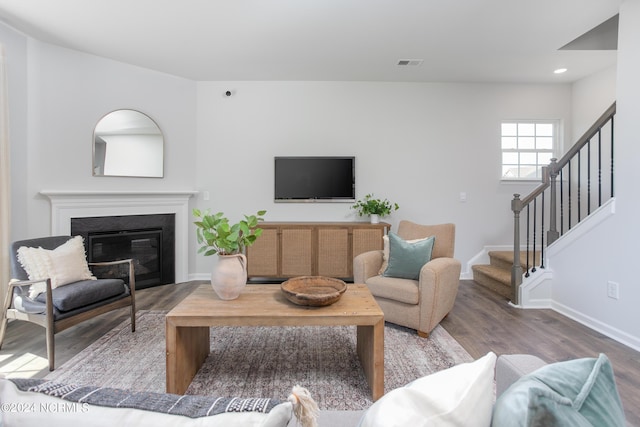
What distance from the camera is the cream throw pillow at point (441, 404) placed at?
557 millimetres

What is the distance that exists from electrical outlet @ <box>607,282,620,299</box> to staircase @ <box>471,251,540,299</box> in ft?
2.74

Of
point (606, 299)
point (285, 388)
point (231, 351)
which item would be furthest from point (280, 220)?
point (606, 299)

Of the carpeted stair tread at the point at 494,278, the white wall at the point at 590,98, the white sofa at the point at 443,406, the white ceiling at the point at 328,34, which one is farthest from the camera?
the white wall at the point at 590,98

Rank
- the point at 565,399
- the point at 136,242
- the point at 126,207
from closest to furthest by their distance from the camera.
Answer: the point at 565,399 < the point at 126,207 < the point at 136,242

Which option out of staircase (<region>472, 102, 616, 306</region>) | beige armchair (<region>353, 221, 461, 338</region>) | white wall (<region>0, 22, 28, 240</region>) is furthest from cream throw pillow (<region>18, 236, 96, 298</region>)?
staircase (<region>472, 102, 616, 306</region>)

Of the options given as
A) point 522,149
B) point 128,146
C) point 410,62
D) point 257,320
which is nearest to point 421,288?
point 257,320

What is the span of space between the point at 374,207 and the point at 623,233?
239 cm

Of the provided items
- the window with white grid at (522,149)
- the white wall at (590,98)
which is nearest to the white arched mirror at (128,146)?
the window with white grid at (522,149)

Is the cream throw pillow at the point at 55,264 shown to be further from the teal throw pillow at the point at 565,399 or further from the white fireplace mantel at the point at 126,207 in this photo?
the teal throw pillow at the point at 565,399

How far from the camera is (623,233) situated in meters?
2.57

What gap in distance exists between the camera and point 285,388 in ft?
6.25

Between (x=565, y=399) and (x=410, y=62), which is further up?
(x=410, y=62)

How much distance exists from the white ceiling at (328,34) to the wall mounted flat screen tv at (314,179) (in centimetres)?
111

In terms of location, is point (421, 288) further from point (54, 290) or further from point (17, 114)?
point (17, 114)
